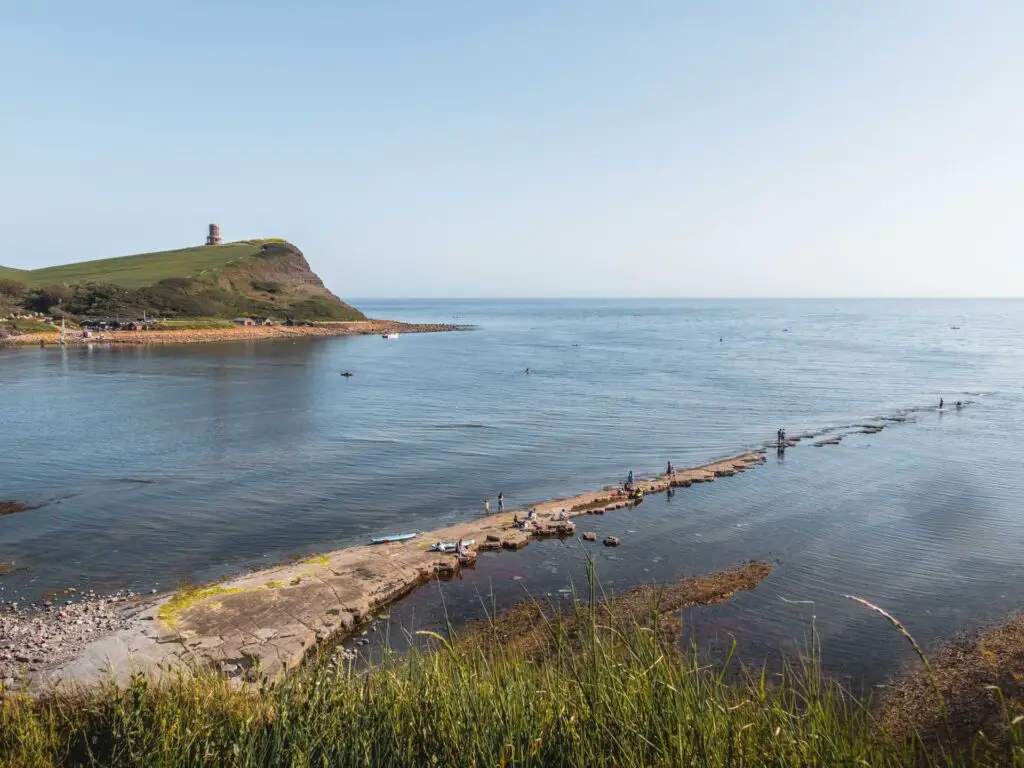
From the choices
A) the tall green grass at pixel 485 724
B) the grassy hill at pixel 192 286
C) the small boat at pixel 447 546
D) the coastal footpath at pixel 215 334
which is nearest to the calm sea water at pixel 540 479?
the small boat at pixel 447 546

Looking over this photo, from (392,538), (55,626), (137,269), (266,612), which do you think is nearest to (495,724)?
(266,612)

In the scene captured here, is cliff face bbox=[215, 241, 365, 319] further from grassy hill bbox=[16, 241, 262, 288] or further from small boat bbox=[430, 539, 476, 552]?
small boat bbox=[430, 539, 476, 552]

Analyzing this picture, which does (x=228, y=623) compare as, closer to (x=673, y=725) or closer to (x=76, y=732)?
(x=76, y=732)

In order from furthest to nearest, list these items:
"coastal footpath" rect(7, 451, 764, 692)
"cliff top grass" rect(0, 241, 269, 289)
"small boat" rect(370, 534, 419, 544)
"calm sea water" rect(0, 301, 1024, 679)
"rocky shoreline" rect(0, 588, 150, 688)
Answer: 1. "cliff top grass" rect(0, 241, 269, 289)
2. "small boat" rect(370, 534, 419, 544)
3. "calm sea water" rect(0, 301, 1024, 679)
4. "rocky shoreline" rect(0, 588, 150, 688)
5. "coastal footpath" rect(7, 451, 764, 692)

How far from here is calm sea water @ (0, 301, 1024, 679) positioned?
2480cm

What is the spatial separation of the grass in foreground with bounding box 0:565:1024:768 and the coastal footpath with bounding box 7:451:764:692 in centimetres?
574

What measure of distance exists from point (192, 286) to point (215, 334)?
30.5 metres

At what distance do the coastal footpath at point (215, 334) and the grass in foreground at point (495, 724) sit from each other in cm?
11991

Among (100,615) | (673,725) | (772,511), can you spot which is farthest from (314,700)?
(772,511)

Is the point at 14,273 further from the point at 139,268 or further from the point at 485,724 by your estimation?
the point at 485,724

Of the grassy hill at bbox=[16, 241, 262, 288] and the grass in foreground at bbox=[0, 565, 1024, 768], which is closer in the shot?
the grass in foreground at bbox=[0, 565, 1024, 768]

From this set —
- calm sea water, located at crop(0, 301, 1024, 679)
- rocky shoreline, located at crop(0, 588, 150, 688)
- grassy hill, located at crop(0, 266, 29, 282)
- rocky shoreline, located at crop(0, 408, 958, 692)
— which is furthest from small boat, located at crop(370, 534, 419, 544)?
grassy hill, located at crop(0, 266, 29, 282)

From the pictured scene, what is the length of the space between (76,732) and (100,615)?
46.0 ft

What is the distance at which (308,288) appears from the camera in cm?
17988
